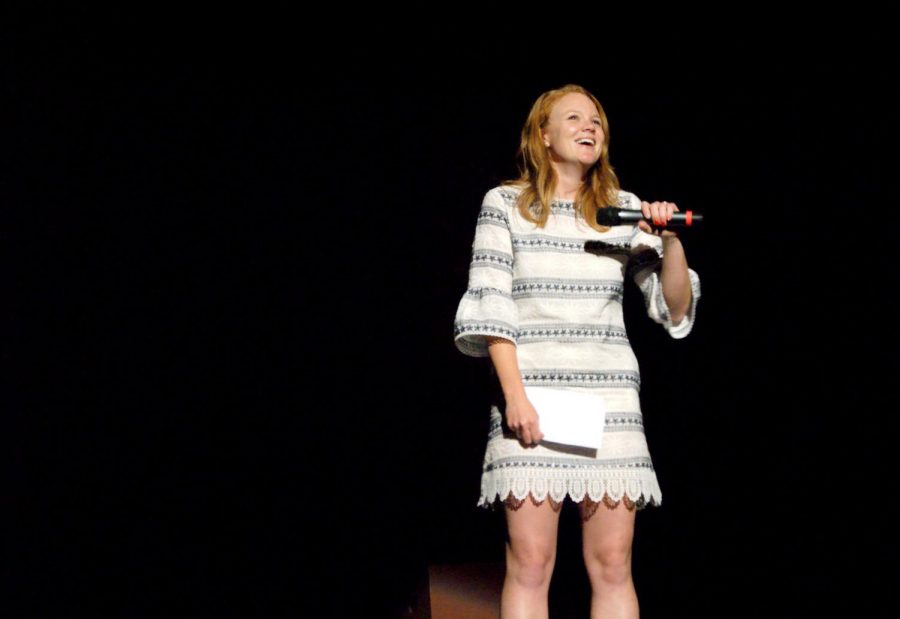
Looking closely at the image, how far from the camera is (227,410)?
2.43m

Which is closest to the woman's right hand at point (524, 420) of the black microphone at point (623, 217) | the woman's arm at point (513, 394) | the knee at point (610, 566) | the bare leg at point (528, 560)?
A: the woman's arm at point (513, 394)

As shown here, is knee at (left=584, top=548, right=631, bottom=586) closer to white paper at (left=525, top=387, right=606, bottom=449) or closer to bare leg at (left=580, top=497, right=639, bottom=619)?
bare leg at (left=580, top=497, right=639, bottom=619)

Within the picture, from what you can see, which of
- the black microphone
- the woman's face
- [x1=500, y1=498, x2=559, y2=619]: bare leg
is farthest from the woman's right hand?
the woman's face

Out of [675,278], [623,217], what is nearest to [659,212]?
[623,217]

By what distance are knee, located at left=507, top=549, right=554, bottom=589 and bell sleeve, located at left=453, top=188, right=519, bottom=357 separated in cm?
37

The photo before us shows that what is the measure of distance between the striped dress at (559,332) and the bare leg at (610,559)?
32mm

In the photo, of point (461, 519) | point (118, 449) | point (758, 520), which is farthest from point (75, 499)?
point (758, 520)

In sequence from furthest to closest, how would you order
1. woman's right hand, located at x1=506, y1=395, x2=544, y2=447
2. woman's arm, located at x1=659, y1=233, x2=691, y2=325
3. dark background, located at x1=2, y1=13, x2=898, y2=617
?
1. dark background, located at x1=2, y1=13, x2=898, y2=617
2. woman's arm, located at x1=659, y1=233, x2=691, y2=325
3. woman's right hand, located at x1=506, y1=395, x2=544, y2=447

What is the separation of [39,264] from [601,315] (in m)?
1.49

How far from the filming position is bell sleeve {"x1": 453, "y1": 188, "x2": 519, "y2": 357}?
1.64m

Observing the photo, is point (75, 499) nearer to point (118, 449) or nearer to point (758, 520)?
point (118, 449)

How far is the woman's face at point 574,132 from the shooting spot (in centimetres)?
181

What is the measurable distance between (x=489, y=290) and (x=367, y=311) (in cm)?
88

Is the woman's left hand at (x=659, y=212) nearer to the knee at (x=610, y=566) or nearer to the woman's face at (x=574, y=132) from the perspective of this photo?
the woman's face at (x=574, y=132)
